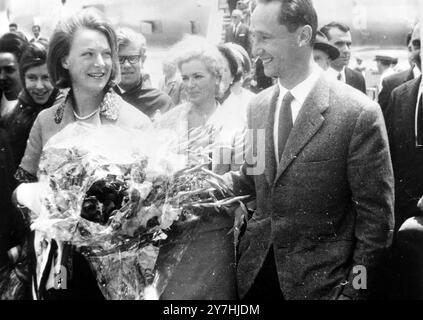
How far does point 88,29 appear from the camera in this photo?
2400 millimetres

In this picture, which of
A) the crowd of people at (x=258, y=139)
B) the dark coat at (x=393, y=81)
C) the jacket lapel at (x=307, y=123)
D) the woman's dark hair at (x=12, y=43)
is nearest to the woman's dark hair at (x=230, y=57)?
the crowd of people at (x=258, y=139)

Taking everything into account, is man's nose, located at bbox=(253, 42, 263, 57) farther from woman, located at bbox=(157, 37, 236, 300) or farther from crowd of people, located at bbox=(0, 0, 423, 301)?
woman, located at bbox=(157, 37, 236, 300)

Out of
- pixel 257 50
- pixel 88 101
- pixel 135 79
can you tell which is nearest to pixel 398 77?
pixel 257 50

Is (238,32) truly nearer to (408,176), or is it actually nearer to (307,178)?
(307,178)

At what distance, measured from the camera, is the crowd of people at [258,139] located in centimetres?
218

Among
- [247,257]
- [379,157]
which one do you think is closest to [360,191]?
[379,157]

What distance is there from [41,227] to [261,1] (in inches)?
45.9

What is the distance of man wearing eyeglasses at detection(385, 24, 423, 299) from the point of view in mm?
2326

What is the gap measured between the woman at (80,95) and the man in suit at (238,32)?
1.57 feet

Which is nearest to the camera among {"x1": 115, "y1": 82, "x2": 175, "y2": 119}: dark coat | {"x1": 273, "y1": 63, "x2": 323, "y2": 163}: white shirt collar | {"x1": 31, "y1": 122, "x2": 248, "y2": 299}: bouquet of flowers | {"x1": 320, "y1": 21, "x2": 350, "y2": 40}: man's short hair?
{"x1": 31, "y1": 122, "x2": 248, "y2": 299}: bouquet of flowers

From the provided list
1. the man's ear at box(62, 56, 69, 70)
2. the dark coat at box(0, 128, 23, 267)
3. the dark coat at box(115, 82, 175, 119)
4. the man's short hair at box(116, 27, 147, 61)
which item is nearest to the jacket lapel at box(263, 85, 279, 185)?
the dark coat at box(115, 82, 175, 119)

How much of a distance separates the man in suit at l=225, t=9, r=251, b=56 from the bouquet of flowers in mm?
526

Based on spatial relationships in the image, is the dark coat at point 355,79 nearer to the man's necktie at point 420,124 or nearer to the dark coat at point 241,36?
the man's necktie at point 420,124
